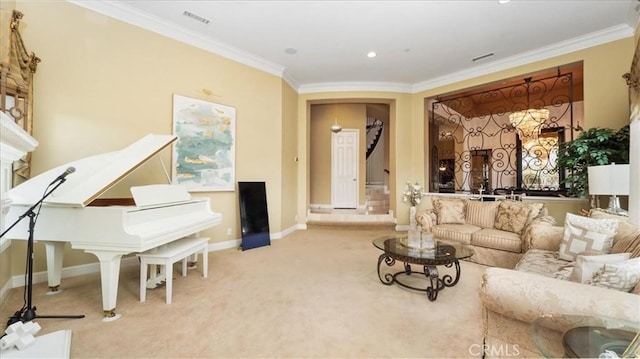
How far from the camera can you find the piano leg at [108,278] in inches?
82.0

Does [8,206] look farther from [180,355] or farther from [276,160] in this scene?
[276,160]

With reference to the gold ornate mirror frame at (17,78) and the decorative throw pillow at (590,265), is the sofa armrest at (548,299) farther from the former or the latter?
the gold ornate mirror frame at (17,78)

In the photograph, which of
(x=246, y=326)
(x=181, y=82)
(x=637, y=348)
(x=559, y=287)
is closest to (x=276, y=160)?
(x=181, y=82)

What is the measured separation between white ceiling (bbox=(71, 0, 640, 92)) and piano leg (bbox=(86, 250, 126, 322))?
2.95 meters

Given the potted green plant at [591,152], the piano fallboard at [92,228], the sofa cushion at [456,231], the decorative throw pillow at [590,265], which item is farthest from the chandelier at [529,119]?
the piano fallboard at [92,228]

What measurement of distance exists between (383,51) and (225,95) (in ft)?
8.85

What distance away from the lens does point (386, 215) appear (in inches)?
249

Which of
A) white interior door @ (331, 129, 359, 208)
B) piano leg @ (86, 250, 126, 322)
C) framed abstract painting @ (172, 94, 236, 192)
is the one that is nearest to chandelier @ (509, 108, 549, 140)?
white interior door @ (331, 129, 359, 208)

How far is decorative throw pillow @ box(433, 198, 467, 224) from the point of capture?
4200mm

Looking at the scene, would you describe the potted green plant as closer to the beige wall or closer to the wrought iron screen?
the wrought iron screen

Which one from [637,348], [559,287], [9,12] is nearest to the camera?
[637,348]

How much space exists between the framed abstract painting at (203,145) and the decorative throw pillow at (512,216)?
13.3ft

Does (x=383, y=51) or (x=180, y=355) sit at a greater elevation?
(x=383, y=51)

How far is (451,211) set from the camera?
13.9 feet
